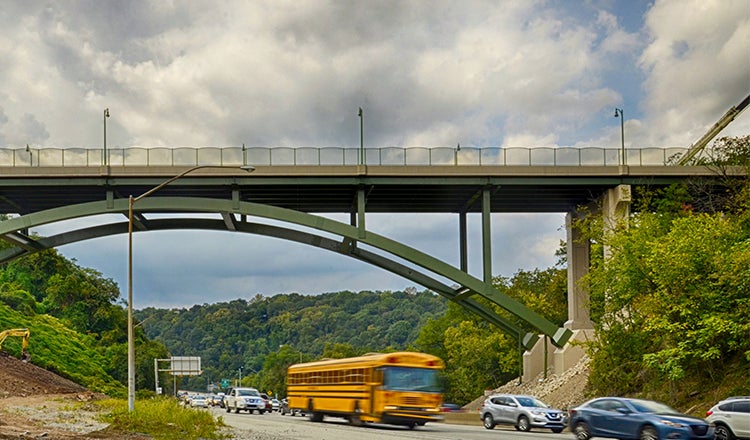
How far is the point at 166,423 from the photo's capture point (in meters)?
25.7

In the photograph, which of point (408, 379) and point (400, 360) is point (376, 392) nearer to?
point (408, 379)

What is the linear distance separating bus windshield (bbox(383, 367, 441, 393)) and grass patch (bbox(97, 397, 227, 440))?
5394mm

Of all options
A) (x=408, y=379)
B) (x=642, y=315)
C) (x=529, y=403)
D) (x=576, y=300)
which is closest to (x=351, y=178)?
(x=576, y=300)

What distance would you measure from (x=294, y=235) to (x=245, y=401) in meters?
9.61

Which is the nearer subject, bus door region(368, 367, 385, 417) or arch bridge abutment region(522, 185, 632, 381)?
bus door region(368, 367, 385, 417)

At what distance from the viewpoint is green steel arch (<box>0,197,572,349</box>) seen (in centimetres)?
4638

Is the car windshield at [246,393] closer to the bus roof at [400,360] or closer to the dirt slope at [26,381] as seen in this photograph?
the dirt slope at [26,381]

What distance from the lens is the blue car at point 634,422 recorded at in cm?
2189

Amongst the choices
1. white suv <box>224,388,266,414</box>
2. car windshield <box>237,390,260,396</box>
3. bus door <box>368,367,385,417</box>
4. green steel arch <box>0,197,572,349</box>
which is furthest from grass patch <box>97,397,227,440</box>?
car windshield <box>237,390,260,396</box>

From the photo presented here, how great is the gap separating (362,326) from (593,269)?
132290 millimetres

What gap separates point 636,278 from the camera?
39.3m

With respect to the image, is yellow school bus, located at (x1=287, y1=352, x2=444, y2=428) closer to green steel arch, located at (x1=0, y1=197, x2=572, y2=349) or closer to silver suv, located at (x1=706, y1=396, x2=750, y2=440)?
silver suv, located at (x1=706, y1=396, x2=750, y2=440)

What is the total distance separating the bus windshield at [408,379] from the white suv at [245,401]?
23528mm

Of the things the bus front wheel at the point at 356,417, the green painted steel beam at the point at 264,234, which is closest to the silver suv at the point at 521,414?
the bus front wheel at the point at 356,417
